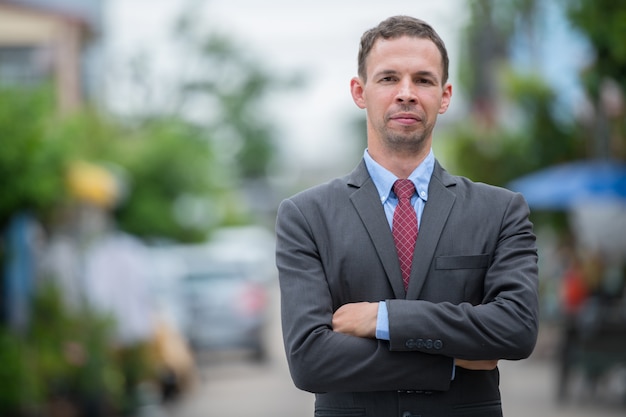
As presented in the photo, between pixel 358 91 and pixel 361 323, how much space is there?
68 cm

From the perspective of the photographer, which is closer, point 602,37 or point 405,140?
point 405,140

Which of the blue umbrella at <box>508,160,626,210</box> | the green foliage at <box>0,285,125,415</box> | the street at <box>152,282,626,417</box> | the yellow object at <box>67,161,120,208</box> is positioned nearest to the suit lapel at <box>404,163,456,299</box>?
the green foliage at <box>0,285,125,415</box>

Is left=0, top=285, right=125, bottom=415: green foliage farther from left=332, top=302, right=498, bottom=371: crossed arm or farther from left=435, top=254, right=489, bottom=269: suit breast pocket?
left=435, top=254, right=489, bottom=269: suit breast pocket

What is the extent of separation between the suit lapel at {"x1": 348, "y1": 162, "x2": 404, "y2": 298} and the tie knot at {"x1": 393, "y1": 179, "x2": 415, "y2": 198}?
2.3 inches

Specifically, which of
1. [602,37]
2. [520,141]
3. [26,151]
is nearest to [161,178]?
[520,141]

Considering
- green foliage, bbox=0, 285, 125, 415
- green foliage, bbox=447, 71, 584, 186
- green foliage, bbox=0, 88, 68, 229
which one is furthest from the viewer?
green foliage, bbox=447, 71, 584, 186

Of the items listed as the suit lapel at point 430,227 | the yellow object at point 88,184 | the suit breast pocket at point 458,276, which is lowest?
the suit breast pocket at point 458,276

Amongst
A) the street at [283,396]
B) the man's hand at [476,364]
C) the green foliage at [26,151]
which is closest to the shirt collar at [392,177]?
the man's hand at [476,364]

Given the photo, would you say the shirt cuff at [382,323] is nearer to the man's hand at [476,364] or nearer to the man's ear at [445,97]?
the man's hand at [476,364]

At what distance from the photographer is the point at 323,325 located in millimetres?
3301

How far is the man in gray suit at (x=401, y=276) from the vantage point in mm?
3201

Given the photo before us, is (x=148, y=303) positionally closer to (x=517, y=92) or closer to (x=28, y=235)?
(x=28, y=235)

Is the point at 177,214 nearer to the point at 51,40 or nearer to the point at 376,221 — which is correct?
the point at 51,40

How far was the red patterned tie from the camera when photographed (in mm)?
3303
